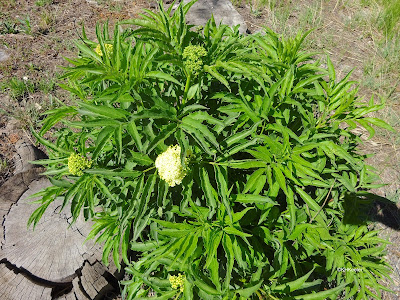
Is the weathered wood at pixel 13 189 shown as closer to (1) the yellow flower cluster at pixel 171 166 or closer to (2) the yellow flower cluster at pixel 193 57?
(1) the yellow flower cluster at pixel 171 166

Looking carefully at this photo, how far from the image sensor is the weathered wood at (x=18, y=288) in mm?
2395

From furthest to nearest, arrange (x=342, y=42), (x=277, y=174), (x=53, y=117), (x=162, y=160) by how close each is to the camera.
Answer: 1. (x=342, y=42)
2. (x=53, y=117)
3. (x=277, y=174)
4. (x=162, y=160)

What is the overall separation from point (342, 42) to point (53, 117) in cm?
507

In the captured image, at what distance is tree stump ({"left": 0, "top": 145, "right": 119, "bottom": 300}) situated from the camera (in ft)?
7.99

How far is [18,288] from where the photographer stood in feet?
7.93

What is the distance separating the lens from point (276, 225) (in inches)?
79.7

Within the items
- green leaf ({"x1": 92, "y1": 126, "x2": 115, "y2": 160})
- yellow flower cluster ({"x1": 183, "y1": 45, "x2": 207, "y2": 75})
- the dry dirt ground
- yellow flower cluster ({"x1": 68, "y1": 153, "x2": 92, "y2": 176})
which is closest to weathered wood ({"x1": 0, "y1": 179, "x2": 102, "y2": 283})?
yellow flower cluster ({"x1": 68, "y1": 153, "x2": 92, "y2": 176})

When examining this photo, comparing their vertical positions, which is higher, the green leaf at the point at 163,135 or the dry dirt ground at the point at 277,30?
the green leaf at the point at 163,135

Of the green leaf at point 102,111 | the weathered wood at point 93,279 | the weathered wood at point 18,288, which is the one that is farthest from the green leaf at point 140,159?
the weathered wood at point 18,288

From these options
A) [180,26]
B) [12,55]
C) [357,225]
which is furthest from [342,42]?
[12,55]

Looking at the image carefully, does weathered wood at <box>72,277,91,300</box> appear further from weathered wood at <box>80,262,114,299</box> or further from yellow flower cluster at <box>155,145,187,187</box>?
yellow flower cluster at <box>155,145,187,187</box>

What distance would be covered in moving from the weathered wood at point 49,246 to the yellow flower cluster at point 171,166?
51.7 inches

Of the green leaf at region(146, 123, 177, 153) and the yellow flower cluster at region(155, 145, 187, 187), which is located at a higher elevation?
the green leaf at region(146, 123, 177, 153)

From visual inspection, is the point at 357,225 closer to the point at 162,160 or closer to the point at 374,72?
the point at 162,160
